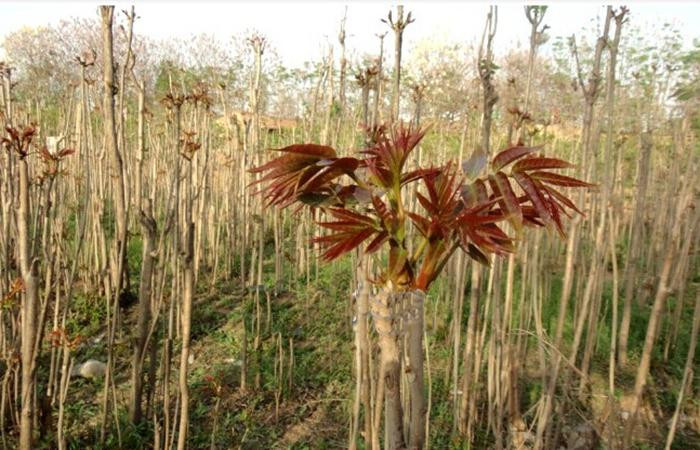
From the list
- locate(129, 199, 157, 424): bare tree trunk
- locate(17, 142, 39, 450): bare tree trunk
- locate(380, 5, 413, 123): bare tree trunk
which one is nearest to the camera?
locate(380, 5, 413, 123): bare tree trunk

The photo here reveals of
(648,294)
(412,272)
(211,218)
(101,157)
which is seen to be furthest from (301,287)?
(412,272)

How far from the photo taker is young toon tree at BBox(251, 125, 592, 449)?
55 cm

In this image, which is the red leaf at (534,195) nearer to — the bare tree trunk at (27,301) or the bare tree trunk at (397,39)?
the bare tree trunk at (397,39)

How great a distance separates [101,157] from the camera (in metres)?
3.45

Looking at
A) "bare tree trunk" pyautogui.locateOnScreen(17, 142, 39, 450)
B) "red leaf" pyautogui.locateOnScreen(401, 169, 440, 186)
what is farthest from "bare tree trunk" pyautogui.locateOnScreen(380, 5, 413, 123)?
"bare tree trunk" pyautogui.locateOnScreen(17, 142, 39, 450)

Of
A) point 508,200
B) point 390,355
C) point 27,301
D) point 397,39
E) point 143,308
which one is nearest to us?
point 508,200

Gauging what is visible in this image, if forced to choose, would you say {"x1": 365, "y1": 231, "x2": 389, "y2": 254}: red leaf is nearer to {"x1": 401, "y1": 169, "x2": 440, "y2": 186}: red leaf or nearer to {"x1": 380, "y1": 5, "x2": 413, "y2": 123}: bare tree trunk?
{"x1": 401, "y1": 169, "x2": 440, "y2": 186}: red leaf

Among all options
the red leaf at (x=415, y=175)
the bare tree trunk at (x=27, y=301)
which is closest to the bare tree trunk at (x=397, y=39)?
Result: the red leaf at (x=415, y=175)

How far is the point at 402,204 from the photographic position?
597 mm

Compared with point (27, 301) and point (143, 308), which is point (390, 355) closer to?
point (27, 301)

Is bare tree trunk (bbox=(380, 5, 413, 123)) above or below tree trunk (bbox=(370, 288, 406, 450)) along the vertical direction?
above

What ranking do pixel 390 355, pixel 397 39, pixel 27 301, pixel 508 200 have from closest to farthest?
pixel 508 200, pixel 390 355, pixel 397 39, pixel 27 301

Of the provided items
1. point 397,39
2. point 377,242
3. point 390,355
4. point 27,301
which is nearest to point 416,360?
point 390,355

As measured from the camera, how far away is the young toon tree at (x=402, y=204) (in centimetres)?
55
